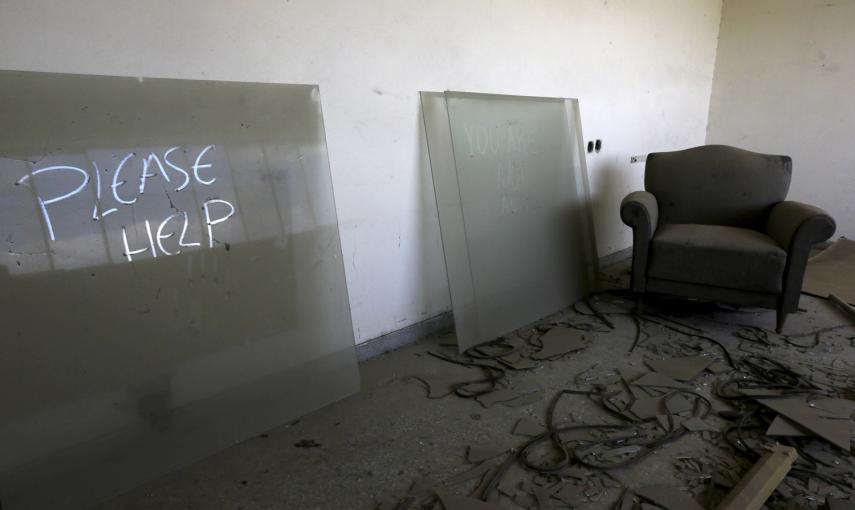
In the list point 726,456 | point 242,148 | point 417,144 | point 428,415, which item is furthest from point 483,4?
point 726,456

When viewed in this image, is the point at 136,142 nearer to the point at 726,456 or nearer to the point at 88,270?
the point at 88,270

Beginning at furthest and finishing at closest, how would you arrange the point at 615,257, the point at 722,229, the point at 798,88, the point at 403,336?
the point at 798,88, the point at 615,257, the point at 722,229, the point at 403,336

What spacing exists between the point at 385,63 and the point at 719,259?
81.6 inches

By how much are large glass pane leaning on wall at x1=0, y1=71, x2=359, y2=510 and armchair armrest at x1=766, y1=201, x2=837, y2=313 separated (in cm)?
236

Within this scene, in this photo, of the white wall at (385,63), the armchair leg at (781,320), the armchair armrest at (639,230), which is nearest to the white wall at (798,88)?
the white wall at (385,63)

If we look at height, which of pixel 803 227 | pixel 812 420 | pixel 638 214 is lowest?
pixel 812 420

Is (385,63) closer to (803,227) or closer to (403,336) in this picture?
(403,336)

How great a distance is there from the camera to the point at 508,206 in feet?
8.70

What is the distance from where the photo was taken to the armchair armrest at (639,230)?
266cm

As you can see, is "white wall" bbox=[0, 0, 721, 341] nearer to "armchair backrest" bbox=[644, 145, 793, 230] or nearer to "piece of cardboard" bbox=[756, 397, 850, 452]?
"armchair backrest" bbox=[644, 145, 793, 230]

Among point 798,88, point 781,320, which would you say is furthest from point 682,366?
point 798,88

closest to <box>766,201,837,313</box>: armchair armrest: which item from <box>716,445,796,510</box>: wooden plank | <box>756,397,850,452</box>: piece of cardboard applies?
<box>756,397,850,452</box>: piece of cardboard

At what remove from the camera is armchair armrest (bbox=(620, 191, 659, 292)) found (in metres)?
2.66

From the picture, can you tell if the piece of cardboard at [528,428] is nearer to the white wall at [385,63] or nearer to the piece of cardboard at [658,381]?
the piece of cardboard at [658,381]
